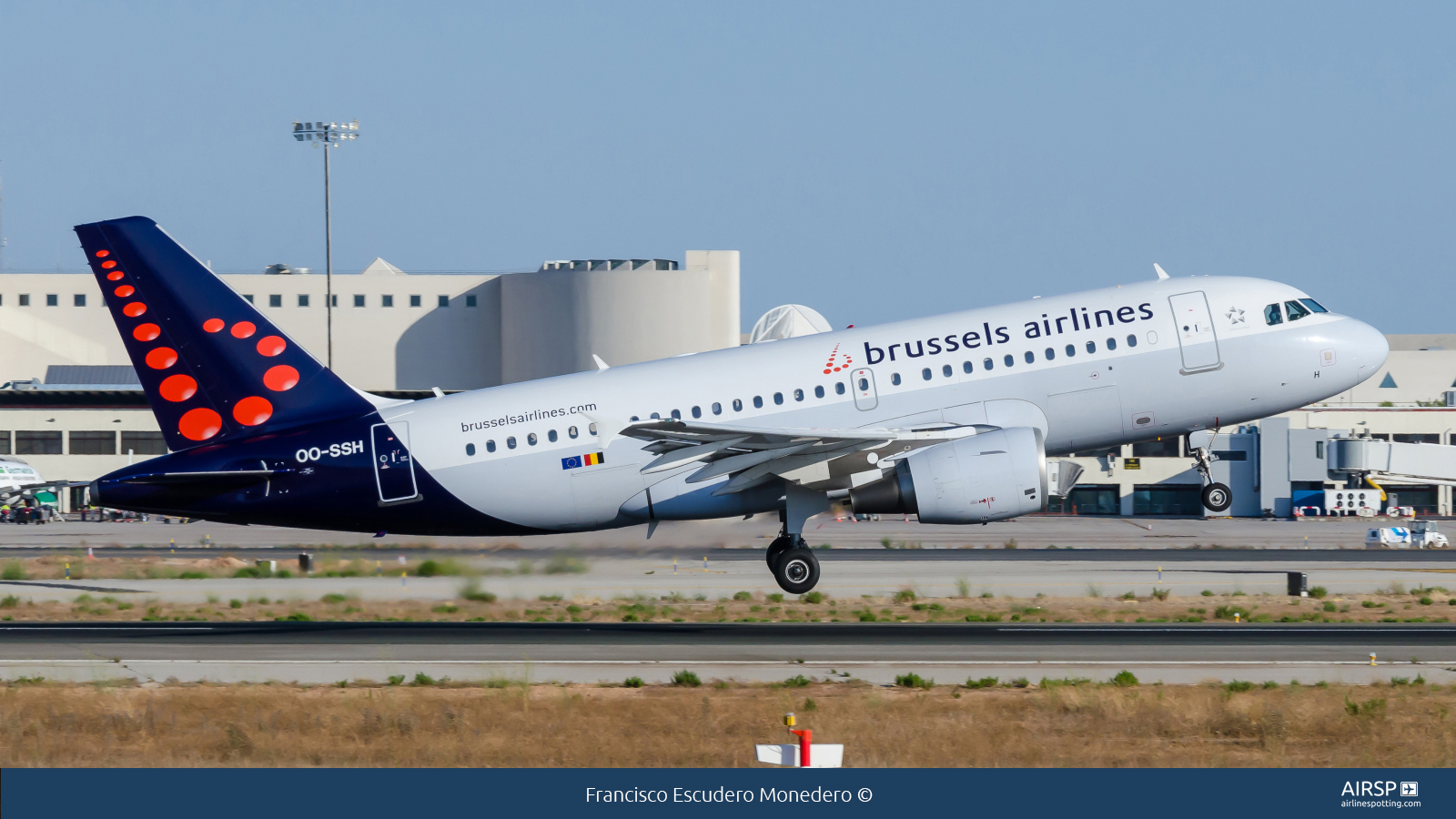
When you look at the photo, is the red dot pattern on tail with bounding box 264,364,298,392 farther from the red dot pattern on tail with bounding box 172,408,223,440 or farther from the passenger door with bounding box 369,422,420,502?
the passenger door with bounding box 369,422,420,502

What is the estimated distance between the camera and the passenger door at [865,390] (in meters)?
30.5

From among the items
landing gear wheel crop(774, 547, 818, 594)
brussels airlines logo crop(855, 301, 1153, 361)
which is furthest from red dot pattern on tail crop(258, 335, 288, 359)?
brussels airlines logo crop(855, 301, 1153, 361)

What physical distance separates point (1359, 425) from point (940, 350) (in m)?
80.8

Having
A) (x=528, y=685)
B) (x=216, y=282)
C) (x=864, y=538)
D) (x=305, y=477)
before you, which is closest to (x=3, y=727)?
(x=528, y=685)

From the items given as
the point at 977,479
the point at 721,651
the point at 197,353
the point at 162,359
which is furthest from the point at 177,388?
the point at 977,479

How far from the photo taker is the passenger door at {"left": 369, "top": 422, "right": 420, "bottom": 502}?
102 feet

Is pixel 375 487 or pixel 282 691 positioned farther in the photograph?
pixel 375 487

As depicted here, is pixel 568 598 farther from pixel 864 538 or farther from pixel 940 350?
pixel 864 538

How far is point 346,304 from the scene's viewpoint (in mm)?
120000

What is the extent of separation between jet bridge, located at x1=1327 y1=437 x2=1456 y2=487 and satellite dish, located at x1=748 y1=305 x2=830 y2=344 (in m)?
39.7

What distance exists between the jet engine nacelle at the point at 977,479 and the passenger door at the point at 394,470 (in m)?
10.4

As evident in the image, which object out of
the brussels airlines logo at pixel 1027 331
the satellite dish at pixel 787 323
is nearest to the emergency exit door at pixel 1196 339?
the brussels airlines logo at pixel 1027 331

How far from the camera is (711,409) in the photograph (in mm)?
30609

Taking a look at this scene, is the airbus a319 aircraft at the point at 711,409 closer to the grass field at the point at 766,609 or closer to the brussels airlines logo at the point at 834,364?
the brussels airlines logo at the point at 834,364
